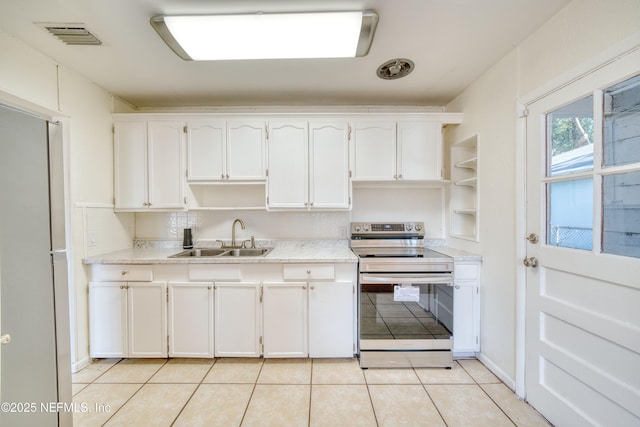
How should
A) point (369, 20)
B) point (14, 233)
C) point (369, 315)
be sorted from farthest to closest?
point (369, 315) < point (369, 20) < point (14, 233)

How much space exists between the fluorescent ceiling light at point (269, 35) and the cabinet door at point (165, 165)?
0.88 meters

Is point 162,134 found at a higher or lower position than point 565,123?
higher

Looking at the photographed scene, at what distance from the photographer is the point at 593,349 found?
1.25 metres

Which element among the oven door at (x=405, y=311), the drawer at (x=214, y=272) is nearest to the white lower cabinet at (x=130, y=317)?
the drawer at (x=214, y=272)

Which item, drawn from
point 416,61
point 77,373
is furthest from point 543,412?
point 77,373

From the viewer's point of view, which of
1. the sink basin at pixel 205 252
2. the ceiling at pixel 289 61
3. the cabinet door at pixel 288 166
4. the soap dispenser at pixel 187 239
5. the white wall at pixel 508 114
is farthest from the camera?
the soap dispenser at pixel 187 239

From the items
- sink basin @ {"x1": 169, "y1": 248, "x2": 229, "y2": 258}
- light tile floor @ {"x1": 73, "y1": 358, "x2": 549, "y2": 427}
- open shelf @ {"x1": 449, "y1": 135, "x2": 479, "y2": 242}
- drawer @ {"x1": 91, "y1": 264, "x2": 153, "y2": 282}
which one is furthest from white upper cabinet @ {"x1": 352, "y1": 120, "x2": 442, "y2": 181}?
drawer @ {"x1": 91, "y1": 264, "x2": 153, "y2": 282}

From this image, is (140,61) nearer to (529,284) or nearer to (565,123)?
(565,123)

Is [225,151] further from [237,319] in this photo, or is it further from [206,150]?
[237,319]

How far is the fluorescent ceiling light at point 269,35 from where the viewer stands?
4.44 feet

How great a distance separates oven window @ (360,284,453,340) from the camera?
197cm

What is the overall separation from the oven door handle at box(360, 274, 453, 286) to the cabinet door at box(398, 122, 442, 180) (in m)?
0.94

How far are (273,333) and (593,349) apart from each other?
196 cm

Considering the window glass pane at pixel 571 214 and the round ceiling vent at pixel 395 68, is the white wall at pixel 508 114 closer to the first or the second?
the window glass pane at pixel 571 214
